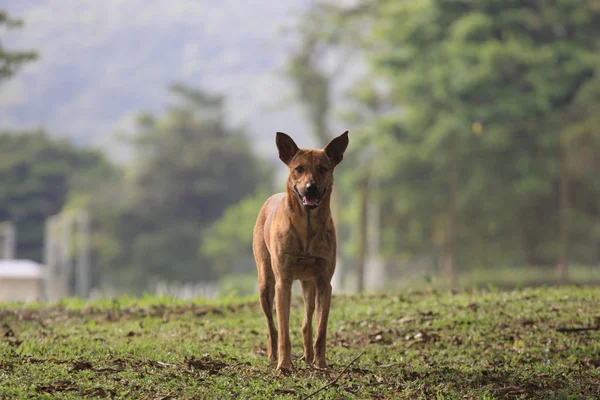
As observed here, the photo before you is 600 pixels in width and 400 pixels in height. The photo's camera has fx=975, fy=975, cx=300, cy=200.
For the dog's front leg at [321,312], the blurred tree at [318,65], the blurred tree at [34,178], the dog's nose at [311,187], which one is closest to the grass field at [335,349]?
the dog's front leg at [321,312]

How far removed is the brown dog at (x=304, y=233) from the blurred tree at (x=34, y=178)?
67705 millimetres

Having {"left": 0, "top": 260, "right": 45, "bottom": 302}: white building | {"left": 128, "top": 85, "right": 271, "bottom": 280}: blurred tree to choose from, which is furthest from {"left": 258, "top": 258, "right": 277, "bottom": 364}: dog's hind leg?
{"left": 128, "top": 85, "right": 271, "bottom": 280}: blurred tree

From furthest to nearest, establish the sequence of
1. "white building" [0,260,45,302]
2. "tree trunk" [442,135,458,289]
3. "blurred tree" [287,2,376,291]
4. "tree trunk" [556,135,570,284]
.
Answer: "blurred tree" [287,2,376,291] → "tree trunk" [442,135,458,289] → "tree trunk" [556,135,570,284] → "white building" [0,260,45,302]

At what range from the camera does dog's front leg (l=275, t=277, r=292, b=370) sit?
8734 mm

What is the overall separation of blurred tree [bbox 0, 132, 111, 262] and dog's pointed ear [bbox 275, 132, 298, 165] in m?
68.0

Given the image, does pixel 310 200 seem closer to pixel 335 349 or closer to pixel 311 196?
pixel 311 196

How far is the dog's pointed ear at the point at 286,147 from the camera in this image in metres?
8.59

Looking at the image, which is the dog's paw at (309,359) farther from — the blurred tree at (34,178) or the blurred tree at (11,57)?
the blurred tree at (34,178)

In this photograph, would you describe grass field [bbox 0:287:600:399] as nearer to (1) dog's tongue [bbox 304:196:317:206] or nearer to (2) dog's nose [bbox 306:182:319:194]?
(1) dog's tongue [bbox 304:196:317:206]

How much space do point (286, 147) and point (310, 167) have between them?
40cm

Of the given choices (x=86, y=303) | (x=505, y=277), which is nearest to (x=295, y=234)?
(x=86, y=303)

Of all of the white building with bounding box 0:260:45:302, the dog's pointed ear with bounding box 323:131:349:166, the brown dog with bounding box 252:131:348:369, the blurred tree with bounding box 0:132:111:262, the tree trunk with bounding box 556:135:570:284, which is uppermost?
the blurred tree with bounding box 0:132:111:262

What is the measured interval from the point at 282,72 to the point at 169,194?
52.7ft

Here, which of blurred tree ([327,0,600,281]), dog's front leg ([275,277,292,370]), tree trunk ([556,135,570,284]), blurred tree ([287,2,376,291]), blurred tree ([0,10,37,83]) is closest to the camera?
dog's front leg ([275,277,292,370])
